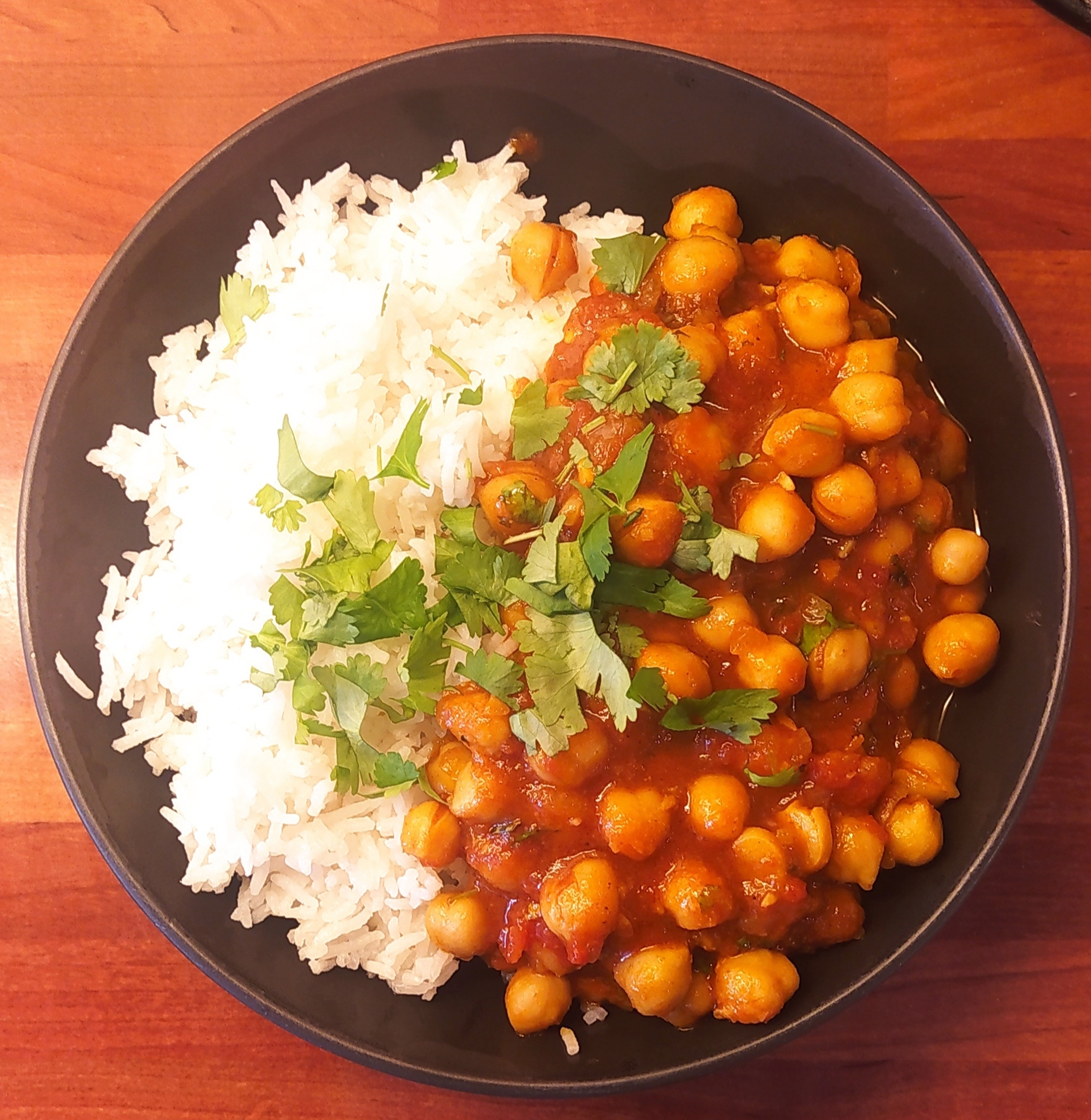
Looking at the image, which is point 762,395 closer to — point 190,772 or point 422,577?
point 422,577

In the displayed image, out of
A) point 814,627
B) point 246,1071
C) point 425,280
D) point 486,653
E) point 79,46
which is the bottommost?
point 246,1071

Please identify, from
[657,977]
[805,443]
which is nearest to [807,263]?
[805,443]

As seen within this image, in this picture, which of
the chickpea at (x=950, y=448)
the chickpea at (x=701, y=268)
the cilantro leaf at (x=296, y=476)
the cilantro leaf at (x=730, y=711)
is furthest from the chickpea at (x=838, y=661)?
the cilantro leaf at (x=296, y=476)

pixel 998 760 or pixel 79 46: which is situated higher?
Result: pixel 79 46

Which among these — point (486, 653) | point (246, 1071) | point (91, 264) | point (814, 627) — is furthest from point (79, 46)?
point (246, 1071)

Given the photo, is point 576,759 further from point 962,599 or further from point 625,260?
point 625,260

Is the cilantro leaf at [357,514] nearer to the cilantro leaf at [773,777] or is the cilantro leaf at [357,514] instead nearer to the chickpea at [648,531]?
the chickpea at [648,531]

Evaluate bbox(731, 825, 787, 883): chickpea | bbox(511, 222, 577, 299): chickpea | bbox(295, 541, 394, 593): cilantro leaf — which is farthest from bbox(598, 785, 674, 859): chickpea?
bbox(511, 222, 577, 299): chickpea
